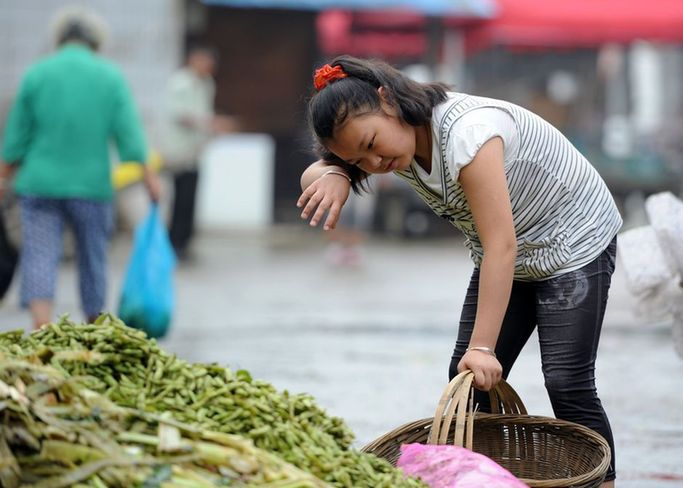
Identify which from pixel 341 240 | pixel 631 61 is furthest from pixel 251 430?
pixel 631 61

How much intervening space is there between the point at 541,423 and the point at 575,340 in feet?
0.85

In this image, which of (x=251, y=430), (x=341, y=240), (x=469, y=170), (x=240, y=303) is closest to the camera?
(x=251, y=430)

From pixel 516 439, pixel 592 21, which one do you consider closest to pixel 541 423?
pixel 516 439

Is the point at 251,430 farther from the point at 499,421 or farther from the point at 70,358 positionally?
the point at 499,421

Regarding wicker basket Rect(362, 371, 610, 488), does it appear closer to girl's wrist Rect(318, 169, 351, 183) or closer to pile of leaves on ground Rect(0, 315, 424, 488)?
pile of leaves on ground Rect(0, 315, 424, 488)

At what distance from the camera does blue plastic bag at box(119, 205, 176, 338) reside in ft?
22.7

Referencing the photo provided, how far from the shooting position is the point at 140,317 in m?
6.92

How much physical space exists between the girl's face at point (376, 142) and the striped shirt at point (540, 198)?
0.43 ft

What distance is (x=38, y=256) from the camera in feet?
21.2

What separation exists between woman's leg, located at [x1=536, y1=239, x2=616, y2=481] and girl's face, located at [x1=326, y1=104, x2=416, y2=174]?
61 centimetres

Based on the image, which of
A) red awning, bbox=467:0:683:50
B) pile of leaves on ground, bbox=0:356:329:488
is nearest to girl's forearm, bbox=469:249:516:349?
pile of leaves on ground, bbox=0:356:329:488

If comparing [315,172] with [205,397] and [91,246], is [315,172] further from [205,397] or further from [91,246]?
[91,246]

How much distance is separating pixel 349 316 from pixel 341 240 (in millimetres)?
3406

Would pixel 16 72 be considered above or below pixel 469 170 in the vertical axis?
above
